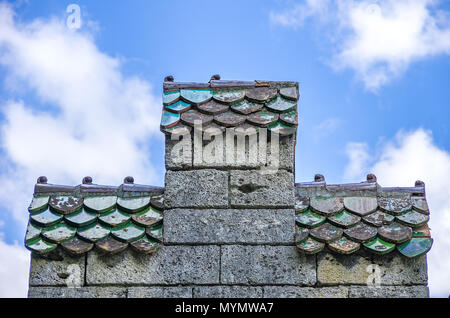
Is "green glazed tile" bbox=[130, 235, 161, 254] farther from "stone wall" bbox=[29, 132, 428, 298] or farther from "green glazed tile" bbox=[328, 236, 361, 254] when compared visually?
"green glazed tile" bbox=[328, 236, 361, 254]

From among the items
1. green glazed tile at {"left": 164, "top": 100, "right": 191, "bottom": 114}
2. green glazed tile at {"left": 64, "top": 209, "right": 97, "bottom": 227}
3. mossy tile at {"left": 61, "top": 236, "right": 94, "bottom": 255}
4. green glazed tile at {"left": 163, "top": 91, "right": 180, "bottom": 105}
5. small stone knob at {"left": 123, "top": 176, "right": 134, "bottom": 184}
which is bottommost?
mossy tile at {"left": 61, "top": 236, "right": 94, "bottom": 255}

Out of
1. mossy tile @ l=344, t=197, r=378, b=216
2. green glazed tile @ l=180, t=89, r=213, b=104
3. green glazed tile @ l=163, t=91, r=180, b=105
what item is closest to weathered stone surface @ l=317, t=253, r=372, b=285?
mossy tile @ l=344, t=197, r=378, b=216

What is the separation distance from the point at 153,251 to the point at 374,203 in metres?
1.64

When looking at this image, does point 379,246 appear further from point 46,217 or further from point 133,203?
point 46,217

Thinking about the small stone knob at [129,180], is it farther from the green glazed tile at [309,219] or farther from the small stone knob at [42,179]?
the green glazed tile at [309,219]

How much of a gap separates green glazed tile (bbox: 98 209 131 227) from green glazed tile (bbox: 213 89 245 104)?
1121 mm

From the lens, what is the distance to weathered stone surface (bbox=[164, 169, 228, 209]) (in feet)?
21.1

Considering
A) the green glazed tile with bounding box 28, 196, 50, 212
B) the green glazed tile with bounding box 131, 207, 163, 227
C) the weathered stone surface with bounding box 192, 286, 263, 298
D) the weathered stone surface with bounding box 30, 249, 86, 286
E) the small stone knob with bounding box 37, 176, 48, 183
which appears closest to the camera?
the weathered stone surface with bounding box 192, 286, 263, 298

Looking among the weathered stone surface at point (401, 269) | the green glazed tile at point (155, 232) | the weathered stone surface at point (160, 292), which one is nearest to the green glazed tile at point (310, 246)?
the weathered stone surface at point (401, 269)

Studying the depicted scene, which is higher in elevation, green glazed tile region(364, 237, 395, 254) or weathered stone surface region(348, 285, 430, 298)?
green glazed tile region(364, 237, 395, 254)

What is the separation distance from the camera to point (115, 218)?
648 centimetres

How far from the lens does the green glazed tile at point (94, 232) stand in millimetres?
6340

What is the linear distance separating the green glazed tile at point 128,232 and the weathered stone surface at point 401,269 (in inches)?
65.4

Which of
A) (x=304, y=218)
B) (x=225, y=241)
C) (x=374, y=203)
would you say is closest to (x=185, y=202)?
(x=225, y=241)
